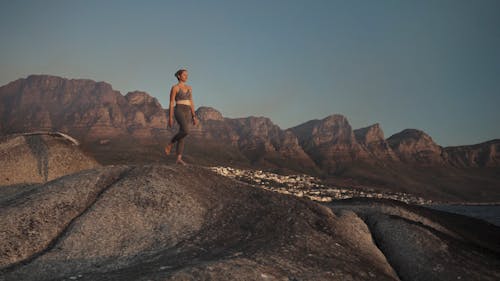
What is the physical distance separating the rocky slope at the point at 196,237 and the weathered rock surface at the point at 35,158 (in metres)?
7.82

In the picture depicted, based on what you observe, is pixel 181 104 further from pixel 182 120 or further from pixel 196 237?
pixel 196 237

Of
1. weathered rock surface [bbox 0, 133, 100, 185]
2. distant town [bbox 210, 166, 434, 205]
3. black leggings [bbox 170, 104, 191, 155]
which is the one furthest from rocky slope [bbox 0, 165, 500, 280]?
distant town [bbox 210, 166, 434, 205]

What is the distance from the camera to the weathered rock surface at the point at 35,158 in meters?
18.3

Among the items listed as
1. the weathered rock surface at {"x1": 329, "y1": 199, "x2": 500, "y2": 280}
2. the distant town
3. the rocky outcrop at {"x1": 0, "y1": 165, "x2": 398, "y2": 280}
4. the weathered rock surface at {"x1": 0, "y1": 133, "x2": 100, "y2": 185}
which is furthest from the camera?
the distant town

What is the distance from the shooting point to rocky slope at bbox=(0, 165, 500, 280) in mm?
7828

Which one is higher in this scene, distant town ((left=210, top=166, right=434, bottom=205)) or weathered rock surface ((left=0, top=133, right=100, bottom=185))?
weathered rock surface ((left=0, top=133, right=100, bottom=185))

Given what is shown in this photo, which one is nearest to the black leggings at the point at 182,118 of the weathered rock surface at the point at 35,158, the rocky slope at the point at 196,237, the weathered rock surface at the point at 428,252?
the rocky slope at the point at 196,237

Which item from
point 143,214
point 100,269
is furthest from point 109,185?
point 100,269

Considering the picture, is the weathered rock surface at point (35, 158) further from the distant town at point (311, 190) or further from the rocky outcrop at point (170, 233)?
the distant town at point (311, 190)

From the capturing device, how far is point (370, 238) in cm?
1180

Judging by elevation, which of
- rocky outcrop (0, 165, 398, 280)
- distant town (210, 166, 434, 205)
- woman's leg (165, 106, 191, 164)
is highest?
woman's leg (165, 106, 191, 164)

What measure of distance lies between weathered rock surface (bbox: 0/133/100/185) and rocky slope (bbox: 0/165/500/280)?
7817mm

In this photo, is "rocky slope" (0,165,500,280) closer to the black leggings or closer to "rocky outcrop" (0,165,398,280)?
"rocky outcrop" (0,165,398,280)

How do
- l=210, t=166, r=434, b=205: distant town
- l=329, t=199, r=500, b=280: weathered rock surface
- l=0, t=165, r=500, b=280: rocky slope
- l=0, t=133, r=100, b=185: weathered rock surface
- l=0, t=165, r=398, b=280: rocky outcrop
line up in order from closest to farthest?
1. l=0, t=165, r=398, b=280: rocky outcrop
2. l=0, t=165, r=500, b=280: rocky slope
3. l=329, t=199, r=500, b=280: weathered rock surface
4. l=0, t=133, r=100, b=185: weathered rock surface
5. l=210, t=166, r=434, b=205: distant town
